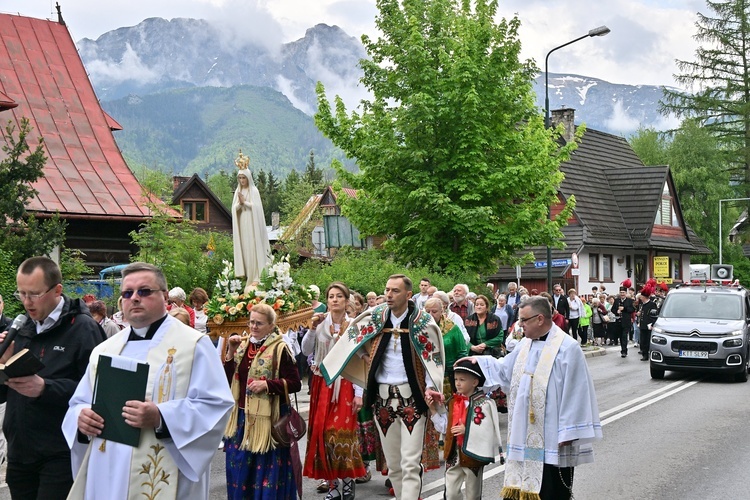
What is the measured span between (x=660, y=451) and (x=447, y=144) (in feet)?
53.9

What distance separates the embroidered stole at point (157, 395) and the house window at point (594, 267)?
45162mm

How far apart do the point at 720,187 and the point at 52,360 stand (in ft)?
198

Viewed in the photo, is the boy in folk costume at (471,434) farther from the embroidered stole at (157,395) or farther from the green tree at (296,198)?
the green tree at (296,198)

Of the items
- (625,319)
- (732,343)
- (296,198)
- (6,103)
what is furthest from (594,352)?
(296,198)

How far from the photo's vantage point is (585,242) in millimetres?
46875

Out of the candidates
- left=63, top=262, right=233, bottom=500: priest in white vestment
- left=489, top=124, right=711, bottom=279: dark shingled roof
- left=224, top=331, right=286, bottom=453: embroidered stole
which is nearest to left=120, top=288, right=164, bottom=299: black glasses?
left=63, top=262, right=233, bottom=500: priest in white vestment

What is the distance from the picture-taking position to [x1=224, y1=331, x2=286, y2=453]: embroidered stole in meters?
8.06

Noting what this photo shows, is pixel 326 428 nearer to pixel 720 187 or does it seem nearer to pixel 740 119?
pixel 720 187

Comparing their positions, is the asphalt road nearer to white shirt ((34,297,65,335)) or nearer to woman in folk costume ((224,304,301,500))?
woman in folk costume ((224,304,301,500))

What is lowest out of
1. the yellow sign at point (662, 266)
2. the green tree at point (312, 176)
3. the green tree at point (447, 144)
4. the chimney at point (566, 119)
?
the yellow sign at point (662, 266)

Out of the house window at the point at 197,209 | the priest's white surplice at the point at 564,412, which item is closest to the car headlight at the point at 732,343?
the priest's white surplice at the point at 564,412

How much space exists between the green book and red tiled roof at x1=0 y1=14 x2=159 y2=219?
2337 cm

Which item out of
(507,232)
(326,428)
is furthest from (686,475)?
(507,232)

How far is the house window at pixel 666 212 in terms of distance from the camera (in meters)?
54.4
